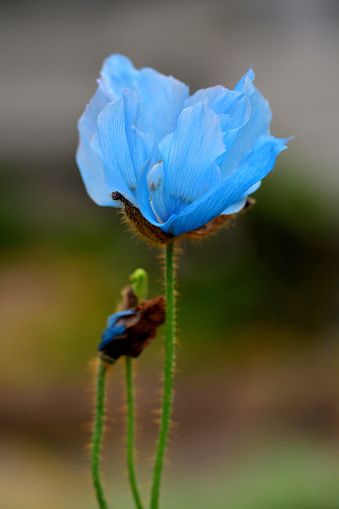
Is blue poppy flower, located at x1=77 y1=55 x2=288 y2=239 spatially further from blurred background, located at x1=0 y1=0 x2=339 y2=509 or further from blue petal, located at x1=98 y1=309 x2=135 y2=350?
blurred background, located at x1=0 y1=0 x2=339 y2=509

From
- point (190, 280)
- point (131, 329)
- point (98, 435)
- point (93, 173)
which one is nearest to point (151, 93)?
point (93, 173)

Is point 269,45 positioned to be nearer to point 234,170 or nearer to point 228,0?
point 228,0

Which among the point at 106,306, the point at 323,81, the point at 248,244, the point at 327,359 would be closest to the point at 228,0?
the point at 323,81

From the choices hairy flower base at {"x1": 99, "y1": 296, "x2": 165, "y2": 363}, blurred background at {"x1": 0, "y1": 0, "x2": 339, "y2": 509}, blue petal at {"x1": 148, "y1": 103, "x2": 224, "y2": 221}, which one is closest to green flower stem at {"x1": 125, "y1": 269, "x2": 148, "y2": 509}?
hairy flower base at {"x1": 99, "y1": 296, "x2": 165, "y2": 363}

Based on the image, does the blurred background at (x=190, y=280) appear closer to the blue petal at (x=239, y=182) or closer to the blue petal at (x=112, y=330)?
the blue petal at (x=112, y=330)

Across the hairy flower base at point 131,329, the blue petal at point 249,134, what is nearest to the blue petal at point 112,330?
the hairy flower base at point 131,329

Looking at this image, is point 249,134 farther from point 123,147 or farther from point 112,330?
point 112,330
